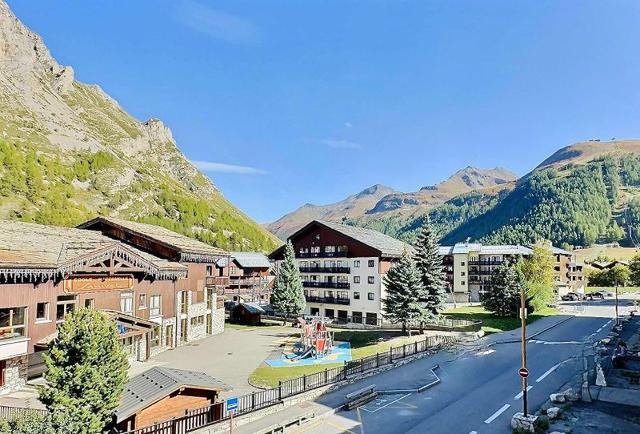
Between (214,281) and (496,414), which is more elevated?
(214,281)

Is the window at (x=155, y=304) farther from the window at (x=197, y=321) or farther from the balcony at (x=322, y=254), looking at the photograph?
the balcony at (x=322, y=254)

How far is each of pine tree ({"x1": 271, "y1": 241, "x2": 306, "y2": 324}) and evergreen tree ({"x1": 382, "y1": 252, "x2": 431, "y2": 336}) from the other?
50.6 ft

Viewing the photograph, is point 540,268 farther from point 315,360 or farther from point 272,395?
point 272,395

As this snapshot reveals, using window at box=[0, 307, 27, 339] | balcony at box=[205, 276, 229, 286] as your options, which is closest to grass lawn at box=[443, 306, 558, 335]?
balcony at box=[205, 276, 229, 286]

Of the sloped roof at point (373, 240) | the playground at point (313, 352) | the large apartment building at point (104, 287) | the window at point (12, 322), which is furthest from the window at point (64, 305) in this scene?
the sloped roof at point (373, 240)

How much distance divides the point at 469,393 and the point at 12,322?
27676mm

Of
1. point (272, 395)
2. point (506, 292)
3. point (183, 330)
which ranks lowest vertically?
point (272, 395)

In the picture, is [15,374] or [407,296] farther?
[407,296]

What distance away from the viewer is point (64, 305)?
95.9ft

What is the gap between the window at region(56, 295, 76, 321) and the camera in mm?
28781

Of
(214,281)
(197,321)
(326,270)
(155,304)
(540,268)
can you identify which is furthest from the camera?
(540,268)

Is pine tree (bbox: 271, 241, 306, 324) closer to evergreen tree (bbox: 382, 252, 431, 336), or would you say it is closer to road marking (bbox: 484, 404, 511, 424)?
evergreen tree (bbox: 382, 252, 431, 336)

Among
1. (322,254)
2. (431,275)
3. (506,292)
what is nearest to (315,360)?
(431,275)

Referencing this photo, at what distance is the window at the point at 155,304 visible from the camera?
37.6 metres
